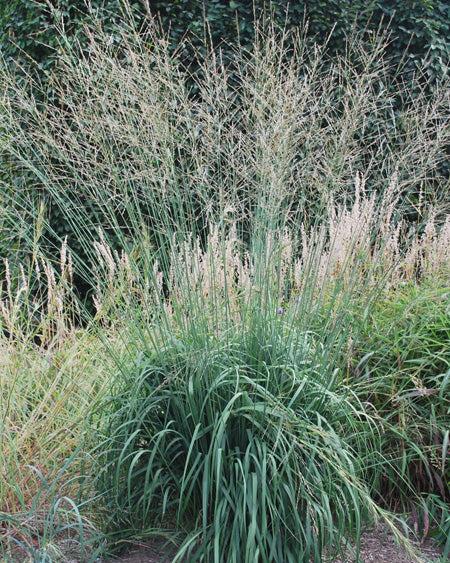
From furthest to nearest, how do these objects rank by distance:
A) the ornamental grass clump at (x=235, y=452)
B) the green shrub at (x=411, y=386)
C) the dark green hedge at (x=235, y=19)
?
the dark green hedge at (x=235, y=19) → the green shrub at (x=411, y=386) → the ornamental grass clump at (x=235, y=452)

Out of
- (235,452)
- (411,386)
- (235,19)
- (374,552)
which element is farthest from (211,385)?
(235,19)

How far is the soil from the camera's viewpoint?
357 cm

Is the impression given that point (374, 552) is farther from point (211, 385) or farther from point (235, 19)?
point (235, 19)

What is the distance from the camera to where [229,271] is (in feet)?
14.4

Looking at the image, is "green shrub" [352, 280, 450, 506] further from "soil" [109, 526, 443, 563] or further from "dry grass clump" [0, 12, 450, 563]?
"soil" [109, 526, 443, 563]

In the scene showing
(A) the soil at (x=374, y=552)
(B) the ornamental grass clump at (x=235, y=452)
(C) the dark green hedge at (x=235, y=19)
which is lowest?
(A) the soil at (x=374, y=552)

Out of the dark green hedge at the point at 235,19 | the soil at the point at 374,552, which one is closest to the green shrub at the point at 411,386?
the soil at the point at 374,552

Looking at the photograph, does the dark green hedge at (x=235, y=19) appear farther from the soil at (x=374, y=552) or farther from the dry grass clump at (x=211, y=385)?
the soil at (x=374, y=552)

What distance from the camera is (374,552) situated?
12.7ft

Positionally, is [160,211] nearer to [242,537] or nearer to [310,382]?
[310,382]

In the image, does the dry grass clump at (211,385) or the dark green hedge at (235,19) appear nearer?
the dry grass clump at (211,385)

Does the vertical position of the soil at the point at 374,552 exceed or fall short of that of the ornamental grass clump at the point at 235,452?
it falls short

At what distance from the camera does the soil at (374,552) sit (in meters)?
3.57

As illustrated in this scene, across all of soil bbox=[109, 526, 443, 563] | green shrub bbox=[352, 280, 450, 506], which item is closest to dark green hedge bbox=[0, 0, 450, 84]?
green shrub bbox=[352, 280, 450, 506]
